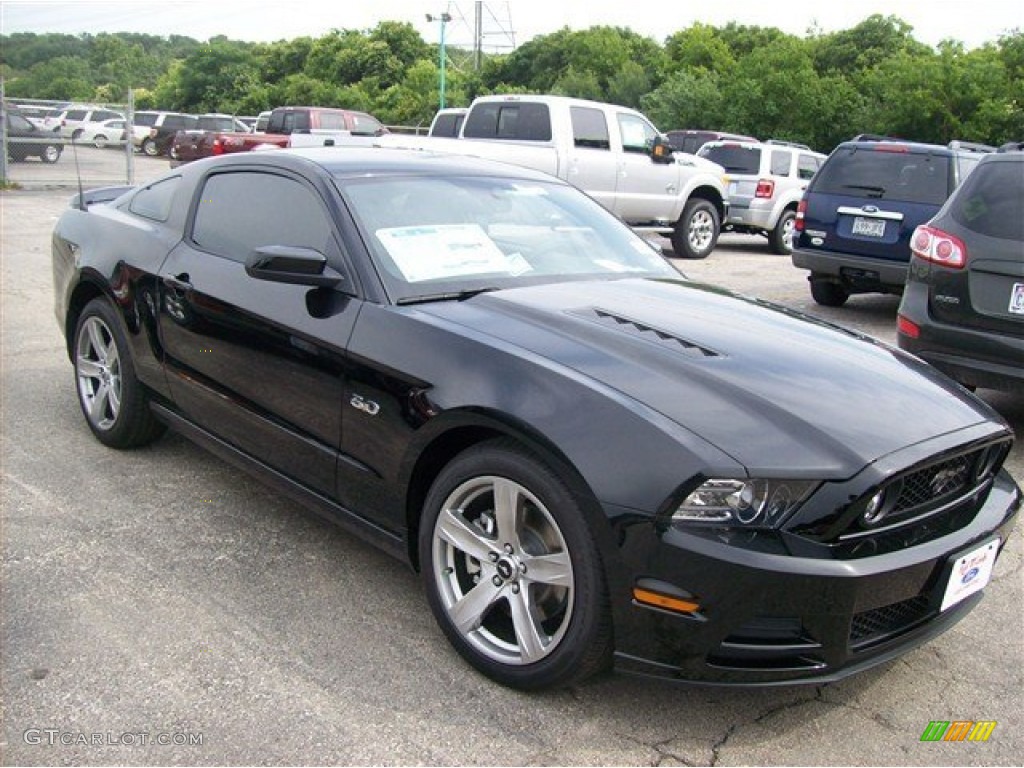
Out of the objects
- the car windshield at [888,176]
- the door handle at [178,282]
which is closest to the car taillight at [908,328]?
the door handle at [178,282]

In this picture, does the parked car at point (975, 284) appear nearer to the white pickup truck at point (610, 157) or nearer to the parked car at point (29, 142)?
the white pickup truck at point (610, 157)

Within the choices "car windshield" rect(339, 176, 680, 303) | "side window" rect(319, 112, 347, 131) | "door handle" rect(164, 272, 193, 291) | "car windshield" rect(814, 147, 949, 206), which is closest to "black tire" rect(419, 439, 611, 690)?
"car windshield" rect(339, 176, 680, 303)

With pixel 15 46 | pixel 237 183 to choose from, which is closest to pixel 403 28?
pixel 15 46

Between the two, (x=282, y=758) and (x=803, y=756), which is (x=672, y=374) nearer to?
(x=803, y=756)

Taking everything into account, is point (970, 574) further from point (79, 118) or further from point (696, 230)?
point (79, 118)

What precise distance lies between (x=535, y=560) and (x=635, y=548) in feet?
1.21

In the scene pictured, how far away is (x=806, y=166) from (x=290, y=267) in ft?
46.4

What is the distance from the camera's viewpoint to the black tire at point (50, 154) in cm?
2127

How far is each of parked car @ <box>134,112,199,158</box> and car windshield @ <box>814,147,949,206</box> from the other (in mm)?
29546

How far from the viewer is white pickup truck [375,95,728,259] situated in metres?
12.7

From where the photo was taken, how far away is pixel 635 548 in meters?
2.47

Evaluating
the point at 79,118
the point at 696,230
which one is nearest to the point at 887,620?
the point at 696,230

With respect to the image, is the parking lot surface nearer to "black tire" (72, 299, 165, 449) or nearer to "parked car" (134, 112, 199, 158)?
"black tire" (72, 299, 165, 449)
